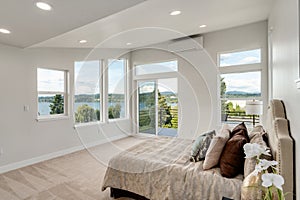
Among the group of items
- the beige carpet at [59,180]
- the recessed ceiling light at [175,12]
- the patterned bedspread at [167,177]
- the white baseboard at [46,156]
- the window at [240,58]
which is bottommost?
the beige carpet at [59,180]

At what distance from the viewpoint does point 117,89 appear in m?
5.53

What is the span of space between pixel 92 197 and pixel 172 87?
361 cm

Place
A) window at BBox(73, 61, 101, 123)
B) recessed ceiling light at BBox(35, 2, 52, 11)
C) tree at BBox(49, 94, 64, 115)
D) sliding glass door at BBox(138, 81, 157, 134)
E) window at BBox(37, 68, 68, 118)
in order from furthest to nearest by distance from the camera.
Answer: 1. sliding glass door at BBox(138, 81, 157, 134)
2. window at BBox(73, 61, 101, 123)
3. tree at BBox(49, 94, 64, 115)
4. window at BBox(37, 68, 68, 118)
5. recessed ceiling light at BBox(35, 2, 52, 11)

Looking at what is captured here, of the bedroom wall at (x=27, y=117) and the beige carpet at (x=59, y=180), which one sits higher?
the bedroom wall at (x=27, y=117)

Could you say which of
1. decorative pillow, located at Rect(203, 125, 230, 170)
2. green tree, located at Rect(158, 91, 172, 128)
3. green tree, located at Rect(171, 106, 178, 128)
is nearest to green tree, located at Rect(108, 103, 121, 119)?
green tree, located at Rect(158, 91, 172, 128)

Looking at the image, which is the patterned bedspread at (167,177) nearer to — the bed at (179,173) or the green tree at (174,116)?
the bed at (179,173)

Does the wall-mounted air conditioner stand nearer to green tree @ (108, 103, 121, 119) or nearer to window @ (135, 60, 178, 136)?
window @ (135, 60, 178, 136)

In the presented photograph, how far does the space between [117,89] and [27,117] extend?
2.47 meters

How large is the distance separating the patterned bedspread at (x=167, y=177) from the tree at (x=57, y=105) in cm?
269

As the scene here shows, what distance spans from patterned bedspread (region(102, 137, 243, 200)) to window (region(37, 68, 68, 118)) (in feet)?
8.70

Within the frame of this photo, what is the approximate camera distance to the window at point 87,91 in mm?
4574

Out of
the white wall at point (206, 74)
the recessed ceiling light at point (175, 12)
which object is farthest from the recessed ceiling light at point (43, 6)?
the white wall at point (206, 74)

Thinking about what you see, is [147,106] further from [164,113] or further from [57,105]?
[57,105]

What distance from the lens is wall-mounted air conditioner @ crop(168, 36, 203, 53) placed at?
4.68 meters
